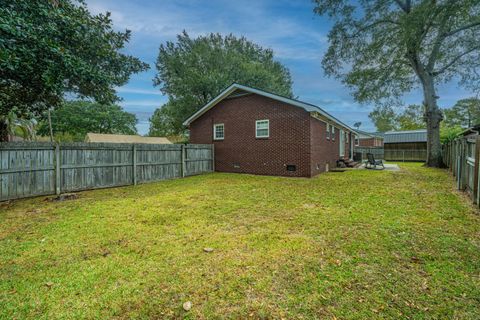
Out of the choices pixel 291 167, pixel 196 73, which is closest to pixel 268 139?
pixel 291 167

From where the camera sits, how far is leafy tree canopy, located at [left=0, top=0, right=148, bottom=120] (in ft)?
16.3

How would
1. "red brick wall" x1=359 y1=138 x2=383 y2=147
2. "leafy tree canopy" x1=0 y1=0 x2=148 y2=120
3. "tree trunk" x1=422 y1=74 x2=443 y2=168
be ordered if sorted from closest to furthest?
"leafy tree canopy" x1=0 y1=0 x2=148 y2=120
"tree trunk" x1=422 y1=74 x2=443 y2=168
"red brick wall" x1=359 y1=138 x2=383 y2=147

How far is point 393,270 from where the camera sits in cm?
267

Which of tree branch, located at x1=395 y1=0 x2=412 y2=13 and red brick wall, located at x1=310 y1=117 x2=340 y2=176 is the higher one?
tree branch, located at x1=395 y1=0 x2=412 y2=13

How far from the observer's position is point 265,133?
40.2 ft

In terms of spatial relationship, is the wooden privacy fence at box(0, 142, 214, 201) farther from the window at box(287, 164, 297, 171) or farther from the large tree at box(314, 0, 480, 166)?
the large tree at box(314, 0, 480, 166)

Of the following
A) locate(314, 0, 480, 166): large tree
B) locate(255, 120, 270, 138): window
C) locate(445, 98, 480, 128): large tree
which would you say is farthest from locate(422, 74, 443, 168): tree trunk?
locate(445, 98, 480, 128): large tree

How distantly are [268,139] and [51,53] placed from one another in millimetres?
9057

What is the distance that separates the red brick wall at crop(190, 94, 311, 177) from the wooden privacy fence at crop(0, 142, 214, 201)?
2.93m

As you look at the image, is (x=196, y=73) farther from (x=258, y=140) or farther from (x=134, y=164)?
(x=134, y=164)

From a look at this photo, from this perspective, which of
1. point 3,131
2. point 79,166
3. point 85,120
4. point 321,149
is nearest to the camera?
point 3,131

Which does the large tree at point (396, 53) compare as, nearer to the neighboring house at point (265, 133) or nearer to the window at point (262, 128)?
the neighboring house at point (265, 133)

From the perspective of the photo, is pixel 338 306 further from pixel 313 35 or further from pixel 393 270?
pixel 313 35

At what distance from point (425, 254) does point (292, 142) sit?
8580mm
